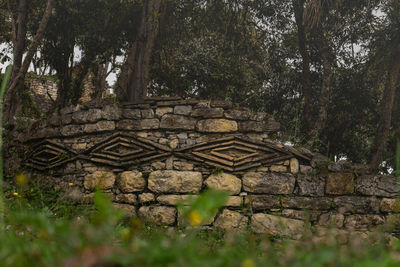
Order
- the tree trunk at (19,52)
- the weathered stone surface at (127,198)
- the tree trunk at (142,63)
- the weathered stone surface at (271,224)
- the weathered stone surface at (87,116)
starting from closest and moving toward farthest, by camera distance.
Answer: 1. the weathered stone surface at (271,224)
2. the weathered stone surface at (127,198)
3. the weathered stone surface at (87,116)
4. the tree trunk at (19,52)
5. the tree trunk at (142,63)

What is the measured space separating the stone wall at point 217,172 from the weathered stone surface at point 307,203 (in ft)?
0.05

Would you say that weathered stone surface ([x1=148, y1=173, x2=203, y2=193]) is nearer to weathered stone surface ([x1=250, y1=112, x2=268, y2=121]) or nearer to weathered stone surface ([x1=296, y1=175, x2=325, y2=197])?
weathered stone surface ([x1=250, y1=112, x2=268, y2=121])

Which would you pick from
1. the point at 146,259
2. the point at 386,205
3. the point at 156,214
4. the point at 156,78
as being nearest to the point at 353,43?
the point at 156,78

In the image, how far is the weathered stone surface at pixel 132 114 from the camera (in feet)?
19.6

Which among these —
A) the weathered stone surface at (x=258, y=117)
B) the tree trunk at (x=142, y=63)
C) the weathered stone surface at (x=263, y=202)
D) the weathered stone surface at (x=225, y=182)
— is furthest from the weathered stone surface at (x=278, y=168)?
the tree trunk at (x=142, y=63)

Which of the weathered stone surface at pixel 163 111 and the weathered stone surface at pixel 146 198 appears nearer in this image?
the weathered stone surface at pixel 146 198

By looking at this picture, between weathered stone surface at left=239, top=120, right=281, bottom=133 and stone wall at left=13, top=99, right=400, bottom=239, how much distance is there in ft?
0.05

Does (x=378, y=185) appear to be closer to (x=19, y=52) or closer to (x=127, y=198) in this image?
(x=127, y=198)

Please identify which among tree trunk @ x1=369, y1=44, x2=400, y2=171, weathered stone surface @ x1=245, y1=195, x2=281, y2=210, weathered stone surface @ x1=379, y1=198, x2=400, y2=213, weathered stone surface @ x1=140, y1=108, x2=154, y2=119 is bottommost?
weathered stone surface @ x1=245, y1=195, x2=281, y2=210

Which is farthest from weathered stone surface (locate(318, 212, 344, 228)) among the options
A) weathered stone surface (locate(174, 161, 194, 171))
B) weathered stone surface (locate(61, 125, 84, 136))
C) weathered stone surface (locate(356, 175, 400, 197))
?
weathered stone surface (locate(61, 125, 84, 136))

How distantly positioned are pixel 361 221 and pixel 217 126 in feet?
Result: 8.11

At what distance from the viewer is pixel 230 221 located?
17.2ft

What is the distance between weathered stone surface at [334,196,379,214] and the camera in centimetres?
539

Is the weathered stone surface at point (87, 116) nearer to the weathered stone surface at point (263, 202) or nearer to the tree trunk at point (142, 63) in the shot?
the tree trunk at point (142, 63)
